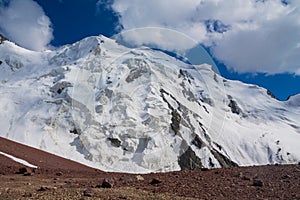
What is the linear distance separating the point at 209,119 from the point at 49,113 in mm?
53130

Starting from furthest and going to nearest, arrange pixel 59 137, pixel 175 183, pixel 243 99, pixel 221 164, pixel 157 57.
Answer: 1. pixel 243 99
2. pixel 157 57
3. pixel 221 164
4. pixel 59 137
5. pixel 175 183

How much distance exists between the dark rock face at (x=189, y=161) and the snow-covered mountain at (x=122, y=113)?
29cm

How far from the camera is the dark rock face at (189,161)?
321 ft

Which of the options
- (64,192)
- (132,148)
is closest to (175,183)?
(64,192)

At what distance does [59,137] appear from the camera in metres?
94.3

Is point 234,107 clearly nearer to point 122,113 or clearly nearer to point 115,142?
point 122,113

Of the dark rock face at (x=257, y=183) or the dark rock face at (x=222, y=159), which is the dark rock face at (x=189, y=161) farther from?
the dark rock face at (x=257, y=183)

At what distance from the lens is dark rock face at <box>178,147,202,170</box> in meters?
97.8

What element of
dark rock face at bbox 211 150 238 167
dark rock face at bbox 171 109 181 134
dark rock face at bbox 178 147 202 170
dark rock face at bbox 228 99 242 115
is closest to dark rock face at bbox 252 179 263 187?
dark rock face at bbox 178 147 202 170

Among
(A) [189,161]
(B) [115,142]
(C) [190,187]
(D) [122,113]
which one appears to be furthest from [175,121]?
(C) [190,187]

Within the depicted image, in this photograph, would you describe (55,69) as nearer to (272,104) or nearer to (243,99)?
(243,99)

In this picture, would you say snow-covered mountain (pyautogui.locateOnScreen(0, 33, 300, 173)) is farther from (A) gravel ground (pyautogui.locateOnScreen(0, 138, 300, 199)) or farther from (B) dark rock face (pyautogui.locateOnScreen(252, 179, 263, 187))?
(B) dark rock face (pyautogui.locateOnScreen(252, 179, 263, 187))

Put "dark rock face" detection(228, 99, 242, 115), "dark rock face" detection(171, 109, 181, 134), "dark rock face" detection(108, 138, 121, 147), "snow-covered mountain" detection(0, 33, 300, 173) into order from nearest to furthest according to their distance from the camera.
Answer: "snow-covered mountain" detection(0, 33, 300, 173) < "dark rock face" detection(108, 138, 121, 147) < "dark rock face" detection(171, 109, 181, 134) < "dark rock face" detection(228, 99, 242, 115)

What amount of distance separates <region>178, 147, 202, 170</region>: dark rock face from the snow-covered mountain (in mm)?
292
